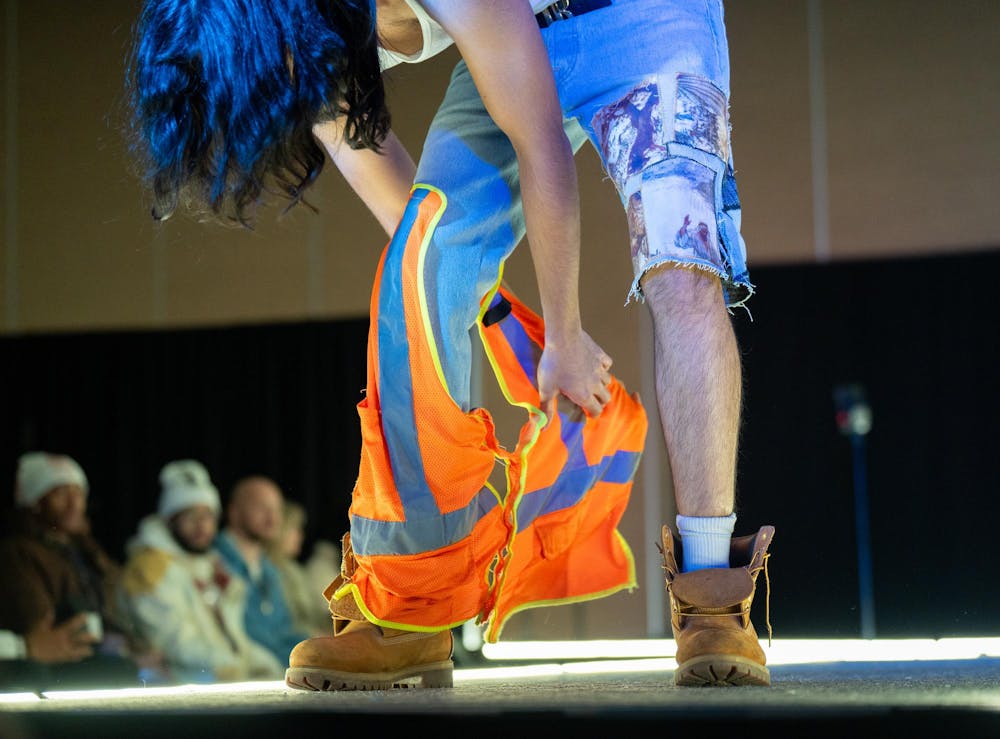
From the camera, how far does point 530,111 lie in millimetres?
1276

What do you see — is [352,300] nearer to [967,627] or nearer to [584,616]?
[584,616]

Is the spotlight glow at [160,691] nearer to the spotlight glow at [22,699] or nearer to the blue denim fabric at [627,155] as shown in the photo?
the spotlight glow at [22,699]

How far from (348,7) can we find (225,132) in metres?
0.21

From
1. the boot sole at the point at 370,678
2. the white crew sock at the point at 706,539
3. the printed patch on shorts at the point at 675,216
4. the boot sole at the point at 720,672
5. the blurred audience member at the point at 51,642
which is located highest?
the printed patch on shorts at the point at 675,216

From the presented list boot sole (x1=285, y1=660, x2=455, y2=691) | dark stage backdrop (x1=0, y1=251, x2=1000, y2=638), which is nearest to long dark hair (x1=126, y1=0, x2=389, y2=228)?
boot sole (x1=285, y1=660, x2=455, y2=691)

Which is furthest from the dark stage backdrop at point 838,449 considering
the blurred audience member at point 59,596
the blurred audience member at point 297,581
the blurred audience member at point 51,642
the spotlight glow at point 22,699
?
the spotlight glow at point 22,699

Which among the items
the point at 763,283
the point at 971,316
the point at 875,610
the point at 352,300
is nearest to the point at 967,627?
the point at 875,610

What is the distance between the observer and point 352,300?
17.7 ft

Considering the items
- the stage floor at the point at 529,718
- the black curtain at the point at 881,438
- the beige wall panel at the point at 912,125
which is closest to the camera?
the stage floor at the point at 529,718

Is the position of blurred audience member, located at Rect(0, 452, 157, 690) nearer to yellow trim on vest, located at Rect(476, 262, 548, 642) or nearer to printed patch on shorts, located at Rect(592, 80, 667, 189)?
yellow trim on vest, located at Rect(476, 262, 548, 642)

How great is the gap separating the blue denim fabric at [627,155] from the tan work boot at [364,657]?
29 cm

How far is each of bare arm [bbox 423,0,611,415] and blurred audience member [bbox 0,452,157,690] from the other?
9.14ft

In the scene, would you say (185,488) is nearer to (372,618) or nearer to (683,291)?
(372,618)

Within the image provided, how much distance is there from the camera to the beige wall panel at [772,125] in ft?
16.1
